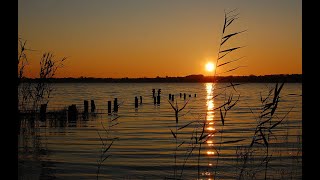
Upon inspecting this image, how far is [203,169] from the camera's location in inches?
508

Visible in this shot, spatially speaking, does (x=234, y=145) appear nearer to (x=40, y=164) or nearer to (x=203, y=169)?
(x=203, y=169)

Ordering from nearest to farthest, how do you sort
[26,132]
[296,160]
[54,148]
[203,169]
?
[203,169], [296,160], [54,148], [26,132]

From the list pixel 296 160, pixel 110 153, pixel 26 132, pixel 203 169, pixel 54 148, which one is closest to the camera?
pixel 203 169

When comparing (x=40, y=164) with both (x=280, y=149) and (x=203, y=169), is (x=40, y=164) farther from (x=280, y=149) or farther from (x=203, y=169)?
(x=280, y=149)

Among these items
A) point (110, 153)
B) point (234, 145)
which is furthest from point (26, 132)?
point (234, 145)

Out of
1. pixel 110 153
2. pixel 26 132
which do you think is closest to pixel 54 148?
pixel 110 153
